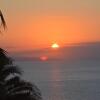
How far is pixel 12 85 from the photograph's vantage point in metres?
15.1

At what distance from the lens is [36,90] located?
1535 centimetres

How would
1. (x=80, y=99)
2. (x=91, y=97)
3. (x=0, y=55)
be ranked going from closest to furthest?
(x=0, y=55), (x=80, y=99), (x=91, y=97)

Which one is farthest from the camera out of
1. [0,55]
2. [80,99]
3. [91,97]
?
[91,97]

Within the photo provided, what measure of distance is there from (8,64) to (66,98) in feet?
226

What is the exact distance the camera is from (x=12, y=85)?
49.4 ft

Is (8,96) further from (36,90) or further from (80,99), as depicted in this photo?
(80,99)

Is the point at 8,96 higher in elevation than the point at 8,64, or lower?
lower

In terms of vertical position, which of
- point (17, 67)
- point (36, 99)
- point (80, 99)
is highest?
point (80, 99)

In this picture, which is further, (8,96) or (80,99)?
(80,99)

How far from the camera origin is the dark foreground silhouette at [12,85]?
14687 mm

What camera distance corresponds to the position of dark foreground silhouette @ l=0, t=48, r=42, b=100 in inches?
578

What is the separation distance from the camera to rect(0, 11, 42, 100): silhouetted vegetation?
48.2 feet

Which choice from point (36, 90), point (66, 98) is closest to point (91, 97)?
point (66, 98)

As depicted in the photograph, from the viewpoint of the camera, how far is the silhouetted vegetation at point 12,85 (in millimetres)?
14680
